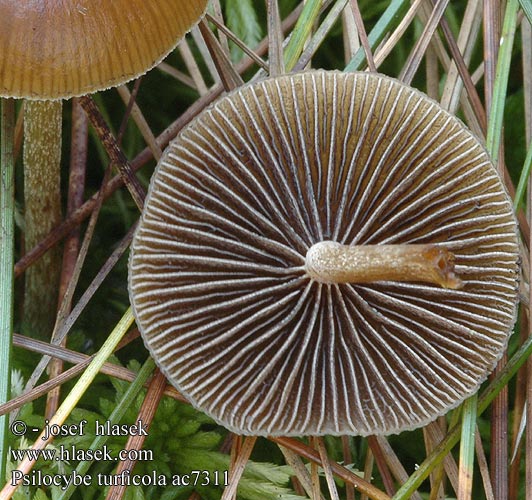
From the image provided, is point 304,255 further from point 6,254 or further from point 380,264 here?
point 6,254

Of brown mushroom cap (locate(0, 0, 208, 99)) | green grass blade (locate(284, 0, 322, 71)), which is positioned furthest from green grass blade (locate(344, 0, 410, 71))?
brown mushroom cap (locate(0, 0, 208, 99))

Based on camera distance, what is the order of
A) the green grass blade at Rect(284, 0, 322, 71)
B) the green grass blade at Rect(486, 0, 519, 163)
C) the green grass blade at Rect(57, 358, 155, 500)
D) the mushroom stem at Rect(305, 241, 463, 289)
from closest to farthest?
the mushroom stem at Rect(305, 241, 463, 289), the green grass blade at Rect(57, 358, 155, 500), the green grass blade at Rect(486, 0, 519, 163), the green grass blade at Rect(284, 0, 322, 71)

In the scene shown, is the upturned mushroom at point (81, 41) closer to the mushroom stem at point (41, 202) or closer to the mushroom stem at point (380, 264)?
the mushroom stem at point (41, 202)

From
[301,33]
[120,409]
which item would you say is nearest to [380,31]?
[301,33]

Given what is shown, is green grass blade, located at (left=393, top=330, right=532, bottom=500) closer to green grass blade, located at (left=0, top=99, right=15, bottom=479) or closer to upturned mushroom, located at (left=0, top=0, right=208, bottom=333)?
green grass blade, located at (left=0, top=99, right=15, bottom=479)

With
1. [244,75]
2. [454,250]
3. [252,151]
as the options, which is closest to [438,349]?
[454,250]

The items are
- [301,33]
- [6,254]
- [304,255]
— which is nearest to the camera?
[304,255]
